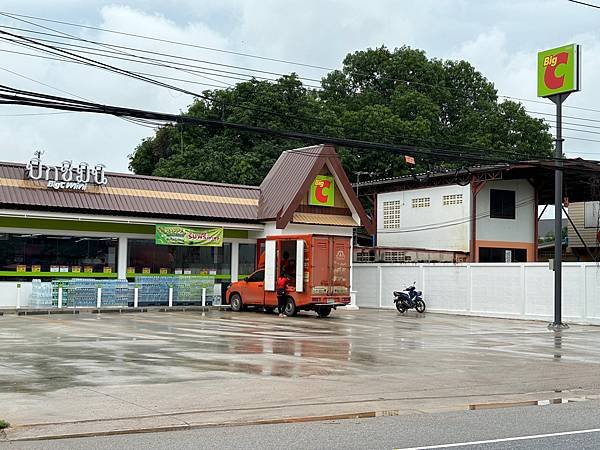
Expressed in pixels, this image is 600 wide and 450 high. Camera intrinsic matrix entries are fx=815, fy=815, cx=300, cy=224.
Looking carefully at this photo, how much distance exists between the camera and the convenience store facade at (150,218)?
33.4m

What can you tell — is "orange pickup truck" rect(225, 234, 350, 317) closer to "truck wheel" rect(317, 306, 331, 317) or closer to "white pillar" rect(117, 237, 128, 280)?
"truck wheel" rect(317, 306, 331, 317)

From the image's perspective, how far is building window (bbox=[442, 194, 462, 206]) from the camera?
1797 inches

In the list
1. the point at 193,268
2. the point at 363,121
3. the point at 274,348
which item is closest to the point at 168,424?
the point at 274,348

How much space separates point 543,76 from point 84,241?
2028 cm

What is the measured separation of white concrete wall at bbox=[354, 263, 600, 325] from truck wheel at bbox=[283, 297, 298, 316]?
8417 millimetres

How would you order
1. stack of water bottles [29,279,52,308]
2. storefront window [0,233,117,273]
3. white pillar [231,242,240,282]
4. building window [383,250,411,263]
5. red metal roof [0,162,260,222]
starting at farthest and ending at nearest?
building window [383,250,411,263] < white pillar [231,242,240,282] < storefront window [0,233,117,273] < red metal roof [0,162,260,222] < stack of water bottles [29,279,52,308]

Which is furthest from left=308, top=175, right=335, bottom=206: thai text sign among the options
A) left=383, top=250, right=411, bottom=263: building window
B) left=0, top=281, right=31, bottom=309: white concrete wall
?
left=0, top=281, right=31, bottom=309: white concrete wall

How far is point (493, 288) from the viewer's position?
1385 inches

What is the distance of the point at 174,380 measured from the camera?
14.5m

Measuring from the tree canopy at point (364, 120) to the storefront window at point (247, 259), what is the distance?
9763 millimetres

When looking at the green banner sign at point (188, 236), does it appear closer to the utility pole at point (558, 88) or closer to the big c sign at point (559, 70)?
the utility pole at point (558, 88)

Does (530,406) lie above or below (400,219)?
below

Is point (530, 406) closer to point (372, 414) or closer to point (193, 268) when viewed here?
point (372, 414)

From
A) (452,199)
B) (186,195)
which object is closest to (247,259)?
(186,195)
